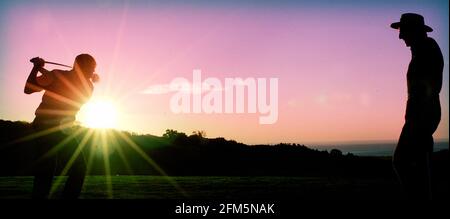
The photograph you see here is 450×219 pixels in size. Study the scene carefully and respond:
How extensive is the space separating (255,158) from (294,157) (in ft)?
11.0

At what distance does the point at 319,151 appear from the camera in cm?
3397

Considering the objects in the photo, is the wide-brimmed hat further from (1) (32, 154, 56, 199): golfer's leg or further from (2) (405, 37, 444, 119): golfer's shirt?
(1) (32, 154, 56, 199): golfer's leg

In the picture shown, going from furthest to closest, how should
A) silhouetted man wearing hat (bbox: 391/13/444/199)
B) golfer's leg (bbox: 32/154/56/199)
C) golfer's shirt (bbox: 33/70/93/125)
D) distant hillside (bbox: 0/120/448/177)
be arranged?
distant hillside (bbox: 0/120/448/177), golfer's shirt (bbox: 33/70/93/125), golfer's leg (bbox: 32/154/56/199), silhouetted man wearing hat (bbox: 391/13/444/199)

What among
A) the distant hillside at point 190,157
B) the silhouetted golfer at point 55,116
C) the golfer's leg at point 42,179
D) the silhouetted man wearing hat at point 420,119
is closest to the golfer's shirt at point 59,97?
the silhouetted golfer at point 55,116

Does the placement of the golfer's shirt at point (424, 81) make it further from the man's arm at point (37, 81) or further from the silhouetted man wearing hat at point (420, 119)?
the man's arm at point (37, 81)

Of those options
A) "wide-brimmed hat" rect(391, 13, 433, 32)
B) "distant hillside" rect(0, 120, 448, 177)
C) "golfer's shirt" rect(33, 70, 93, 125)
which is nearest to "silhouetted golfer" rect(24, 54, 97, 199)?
"golfer's shirt" rect(33, 70, 93, 125)

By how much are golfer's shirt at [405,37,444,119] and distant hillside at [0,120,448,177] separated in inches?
962

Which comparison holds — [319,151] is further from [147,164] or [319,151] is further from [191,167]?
[147,164]

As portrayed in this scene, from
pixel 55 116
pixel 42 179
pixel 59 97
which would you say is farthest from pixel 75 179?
pixel 59 97

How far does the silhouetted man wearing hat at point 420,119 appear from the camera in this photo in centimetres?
557

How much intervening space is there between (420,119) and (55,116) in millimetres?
4596

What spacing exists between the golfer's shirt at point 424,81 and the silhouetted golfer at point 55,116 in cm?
421

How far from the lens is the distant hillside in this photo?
32750mm

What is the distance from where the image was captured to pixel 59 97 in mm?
6527
